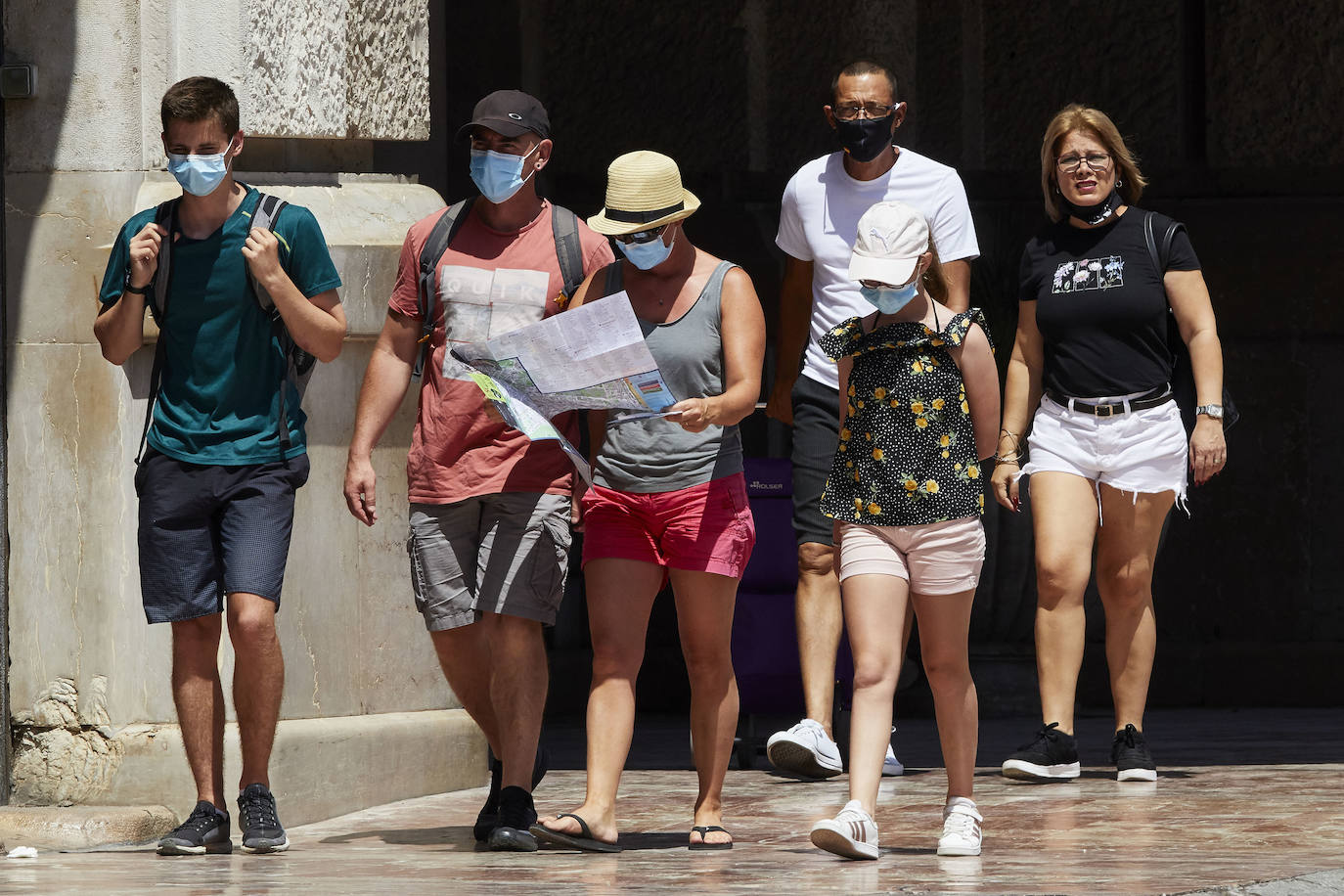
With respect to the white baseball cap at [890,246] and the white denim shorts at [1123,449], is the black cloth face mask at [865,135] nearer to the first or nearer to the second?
the white denim shorts at [1123,449]

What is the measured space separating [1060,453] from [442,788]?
7.12ft

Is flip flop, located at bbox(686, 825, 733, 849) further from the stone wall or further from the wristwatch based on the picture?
the wristwatch

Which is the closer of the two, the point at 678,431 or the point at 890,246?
the point at 890,246

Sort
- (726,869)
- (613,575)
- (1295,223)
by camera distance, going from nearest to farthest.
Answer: (726,869) → (613,575) → (1295,223)

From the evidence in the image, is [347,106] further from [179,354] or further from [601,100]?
[601,100]

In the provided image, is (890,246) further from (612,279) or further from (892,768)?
(892,768)

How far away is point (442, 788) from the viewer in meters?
7.62

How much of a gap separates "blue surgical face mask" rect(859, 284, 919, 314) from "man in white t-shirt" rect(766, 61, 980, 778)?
129 centimetres

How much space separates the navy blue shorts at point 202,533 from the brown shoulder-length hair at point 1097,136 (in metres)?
2.68

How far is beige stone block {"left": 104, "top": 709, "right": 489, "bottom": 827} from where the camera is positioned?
7.07 meters

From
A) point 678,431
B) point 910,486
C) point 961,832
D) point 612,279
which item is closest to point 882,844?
point 961,832

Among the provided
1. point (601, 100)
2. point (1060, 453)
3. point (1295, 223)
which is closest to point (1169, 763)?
point (1060, 453)

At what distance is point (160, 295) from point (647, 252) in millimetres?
1310

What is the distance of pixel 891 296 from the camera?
6137 mm
